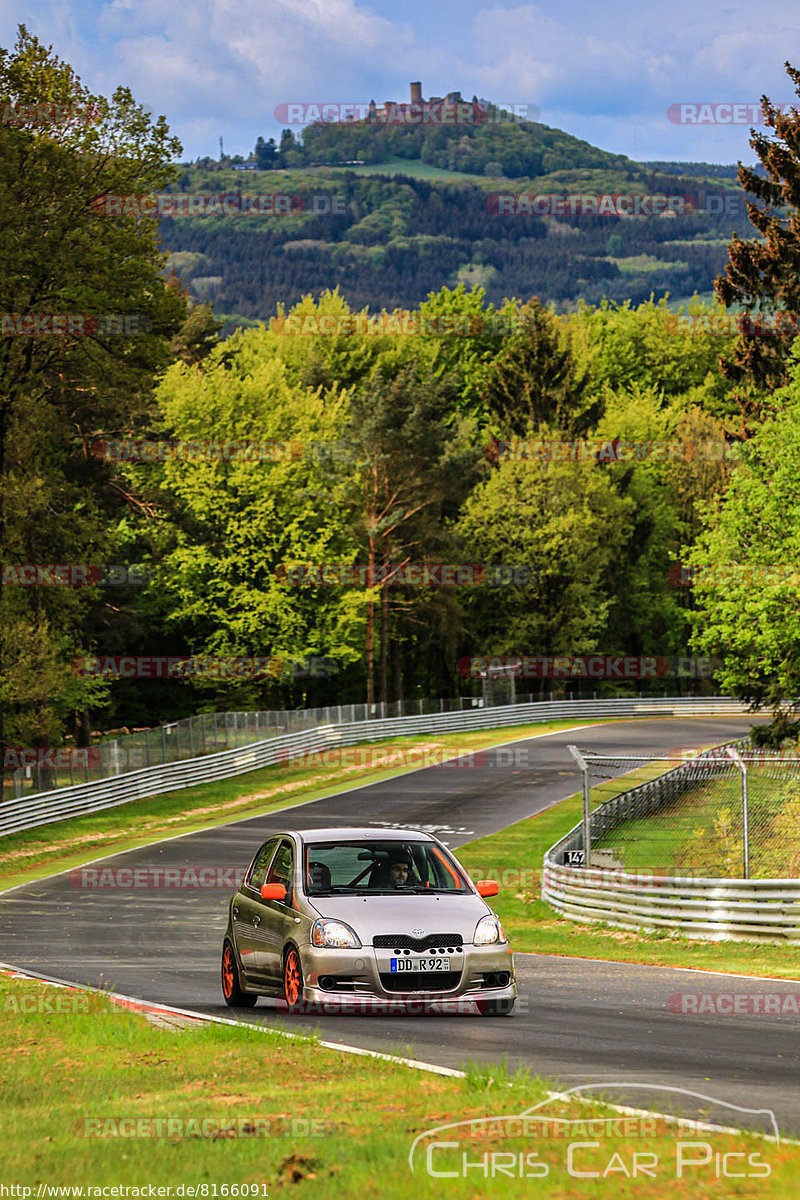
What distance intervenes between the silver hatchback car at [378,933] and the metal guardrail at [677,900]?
26.8ft

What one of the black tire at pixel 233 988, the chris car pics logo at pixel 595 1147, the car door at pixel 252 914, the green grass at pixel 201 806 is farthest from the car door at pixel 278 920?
the green grass at pixel 201 806

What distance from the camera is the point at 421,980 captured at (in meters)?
11.3

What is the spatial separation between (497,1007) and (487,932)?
719 mm

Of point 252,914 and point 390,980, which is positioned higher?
point 252,914

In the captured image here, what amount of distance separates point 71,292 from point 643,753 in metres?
26.1

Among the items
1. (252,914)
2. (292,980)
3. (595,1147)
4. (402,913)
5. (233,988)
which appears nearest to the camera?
(595,1147)

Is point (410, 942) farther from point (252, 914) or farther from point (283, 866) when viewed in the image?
point (252, 914)

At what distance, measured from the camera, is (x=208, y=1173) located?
6.02m

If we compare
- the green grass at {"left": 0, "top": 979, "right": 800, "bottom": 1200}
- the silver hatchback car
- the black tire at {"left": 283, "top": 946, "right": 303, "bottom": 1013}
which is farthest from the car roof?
the green grass at {"left": 0, "top": 979, "right": 800, "bottom": 1200}

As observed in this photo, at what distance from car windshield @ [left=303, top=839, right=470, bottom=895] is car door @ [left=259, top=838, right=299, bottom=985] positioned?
0.22 meters

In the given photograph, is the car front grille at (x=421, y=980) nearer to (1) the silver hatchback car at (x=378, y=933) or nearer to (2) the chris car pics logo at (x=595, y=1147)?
(1) the silver hatchback car at (x=378, y=933)

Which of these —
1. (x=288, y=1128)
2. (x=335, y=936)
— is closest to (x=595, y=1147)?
(x=288, y=1128)

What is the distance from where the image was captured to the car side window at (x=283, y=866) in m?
12.4

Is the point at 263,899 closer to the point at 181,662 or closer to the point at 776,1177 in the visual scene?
the point at 776,1177
